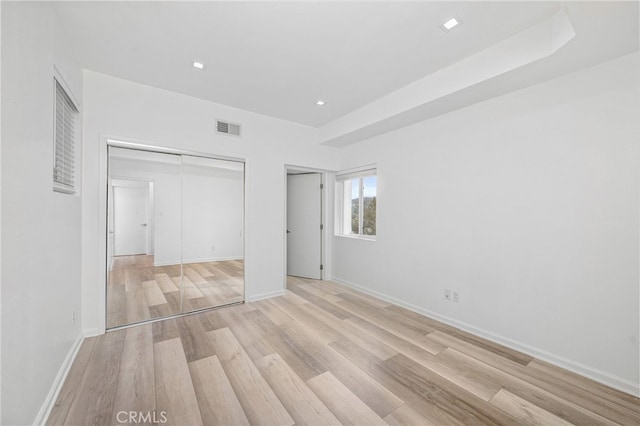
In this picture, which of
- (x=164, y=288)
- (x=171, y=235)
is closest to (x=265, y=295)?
(x=164, y=288)

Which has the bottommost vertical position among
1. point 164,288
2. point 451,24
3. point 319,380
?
point 319,380

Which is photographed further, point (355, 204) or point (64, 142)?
point (355, 204)

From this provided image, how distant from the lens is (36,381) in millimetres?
1428

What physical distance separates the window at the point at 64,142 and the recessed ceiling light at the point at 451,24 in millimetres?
3046

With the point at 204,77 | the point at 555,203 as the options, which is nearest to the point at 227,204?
the point at 204,77

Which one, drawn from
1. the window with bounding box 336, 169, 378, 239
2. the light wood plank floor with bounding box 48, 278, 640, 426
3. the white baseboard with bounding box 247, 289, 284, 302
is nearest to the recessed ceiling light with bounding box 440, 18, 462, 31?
the window with bounding box 336, 169, 378, 239

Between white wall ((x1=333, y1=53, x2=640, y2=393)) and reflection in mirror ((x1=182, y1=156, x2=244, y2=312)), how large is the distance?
8.16 feet

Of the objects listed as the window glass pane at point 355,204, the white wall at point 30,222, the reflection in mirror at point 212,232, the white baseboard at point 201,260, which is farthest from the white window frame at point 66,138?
the window glass pane at point 355,204

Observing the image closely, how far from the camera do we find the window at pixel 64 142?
6.43ft

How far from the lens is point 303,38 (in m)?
2.04

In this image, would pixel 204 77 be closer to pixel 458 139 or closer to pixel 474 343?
pixel 458 139

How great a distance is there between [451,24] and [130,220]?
3814mm

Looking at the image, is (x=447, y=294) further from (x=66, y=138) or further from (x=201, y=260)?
(x=66, y=138)

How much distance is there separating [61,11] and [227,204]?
2.28 metres
